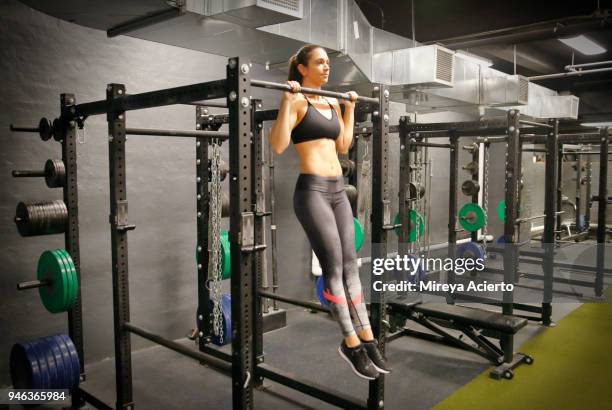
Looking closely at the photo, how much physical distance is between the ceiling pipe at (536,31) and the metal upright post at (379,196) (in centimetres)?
413

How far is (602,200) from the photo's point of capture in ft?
19.8

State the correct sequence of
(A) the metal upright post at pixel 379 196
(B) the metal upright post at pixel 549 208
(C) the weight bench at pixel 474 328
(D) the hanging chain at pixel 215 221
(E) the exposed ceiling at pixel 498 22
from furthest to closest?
(E) the exposed ceiling at pixel 498 22, (B) the metal upright post at pixel 549 208, (C) the weight bench at pixel 474 328, (D) the hanging chain at pixel 215 221, (A) the metal upright post at pixel 379 196

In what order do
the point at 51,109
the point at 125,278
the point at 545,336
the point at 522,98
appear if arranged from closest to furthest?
the point at 125,278, the point at 51,109, the point at 545,336, the point at 522,98

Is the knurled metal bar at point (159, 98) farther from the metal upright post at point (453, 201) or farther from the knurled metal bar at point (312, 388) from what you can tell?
the metal upright post at point (453, 201)

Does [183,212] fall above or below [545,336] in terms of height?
above

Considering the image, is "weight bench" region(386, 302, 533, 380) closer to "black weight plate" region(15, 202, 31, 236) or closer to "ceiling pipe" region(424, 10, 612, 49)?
"black weight plate" region(15, 202, 31, 236)

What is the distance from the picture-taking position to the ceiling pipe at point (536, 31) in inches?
223

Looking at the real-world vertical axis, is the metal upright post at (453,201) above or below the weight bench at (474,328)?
above

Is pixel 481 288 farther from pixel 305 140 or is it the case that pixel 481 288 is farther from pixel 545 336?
pixel 305 140

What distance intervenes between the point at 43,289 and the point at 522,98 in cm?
597

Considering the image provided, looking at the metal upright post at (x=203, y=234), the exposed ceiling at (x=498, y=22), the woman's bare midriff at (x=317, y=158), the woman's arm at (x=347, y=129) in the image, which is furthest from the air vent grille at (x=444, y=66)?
the woman's bare midriff at (x=317, y=158)

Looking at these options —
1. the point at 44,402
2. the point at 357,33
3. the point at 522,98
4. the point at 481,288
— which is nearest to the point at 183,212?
the point at 44,402

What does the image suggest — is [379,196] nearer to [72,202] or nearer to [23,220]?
[72,202]

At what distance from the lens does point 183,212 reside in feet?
14.7
